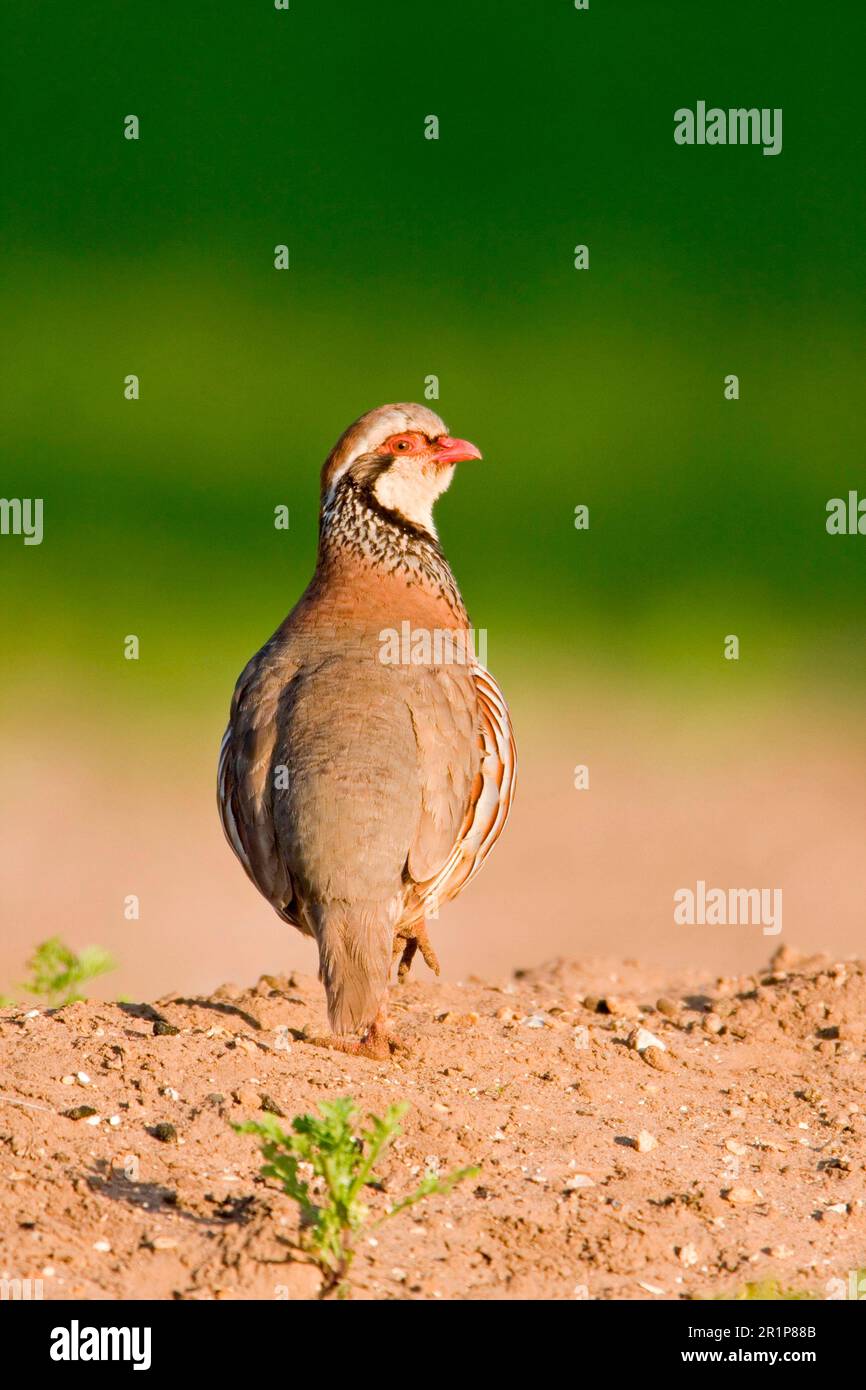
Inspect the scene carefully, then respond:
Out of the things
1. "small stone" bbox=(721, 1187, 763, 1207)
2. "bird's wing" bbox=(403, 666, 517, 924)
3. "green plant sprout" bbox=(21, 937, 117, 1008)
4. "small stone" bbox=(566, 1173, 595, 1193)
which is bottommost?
"small stone" bbox=(721, 1187, 763, 1207)

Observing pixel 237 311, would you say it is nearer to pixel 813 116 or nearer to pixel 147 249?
pixel 147 249

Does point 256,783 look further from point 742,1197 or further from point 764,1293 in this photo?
point 764,1293

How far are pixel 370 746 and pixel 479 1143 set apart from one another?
4.39ft

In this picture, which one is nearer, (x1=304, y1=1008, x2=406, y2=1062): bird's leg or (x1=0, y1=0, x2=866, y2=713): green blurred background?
(x1=304, y1=1008, x2=406, y2=1062): bird's leg

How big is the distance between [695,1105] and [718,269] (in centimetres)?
1501

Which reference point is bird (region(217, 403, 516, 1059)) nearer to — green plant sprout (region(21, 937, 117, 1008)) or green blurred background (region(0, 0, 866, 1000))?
green plant sprout (region(21, 937, 117, 1008))

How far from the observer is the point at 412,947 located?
6984 millimetres

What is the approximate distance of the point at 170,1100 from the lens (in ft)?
17.2

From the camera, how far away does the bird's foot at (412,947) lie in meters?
6.81

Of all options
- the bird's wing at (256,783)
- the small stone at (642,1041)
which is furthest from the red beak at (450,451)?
the small stone at (642,1041)

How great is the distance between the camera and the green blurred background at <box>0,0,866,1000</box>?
15.0 metres

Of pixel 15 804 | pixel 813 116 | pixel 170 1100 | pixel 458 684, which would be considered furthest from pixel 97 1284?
pixel 813 116
